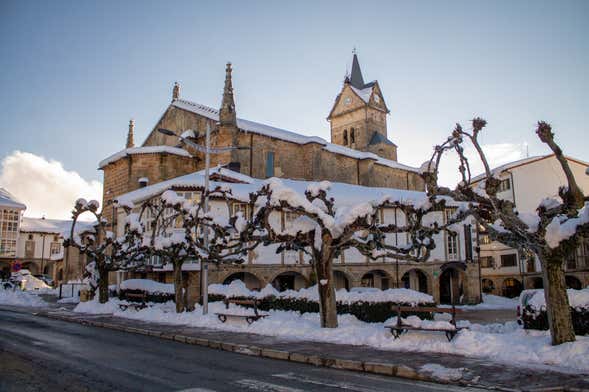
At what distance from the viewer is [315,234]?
14547 mm

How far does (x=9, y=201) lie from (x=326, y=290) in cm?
6545

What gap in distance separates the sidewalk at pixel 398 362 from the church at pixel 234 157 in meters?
18.0

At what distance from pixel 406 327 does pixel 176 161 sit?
90.9 ft

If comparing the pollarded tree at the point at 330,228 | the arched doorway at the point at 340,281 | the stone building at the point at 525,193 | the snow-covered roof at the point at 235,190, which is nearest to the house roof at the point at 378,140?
the stone building at the point at 525,193

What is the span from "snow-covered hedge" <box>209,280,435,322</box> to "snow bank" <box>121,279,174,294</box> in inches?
227

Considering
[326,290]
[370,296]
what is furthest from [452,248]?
[326,290]

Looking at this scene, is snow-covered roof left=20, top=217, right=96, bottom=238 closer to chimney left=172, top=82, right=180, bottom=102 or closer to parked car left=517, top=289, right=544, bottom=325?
chimney left=172, top=82, right=180, bottom=102

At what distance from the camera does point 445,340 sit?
451 inches

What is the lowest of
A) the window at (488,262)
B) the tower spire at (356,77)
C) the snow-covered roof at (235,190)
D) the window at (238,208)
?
the window at (488,262)

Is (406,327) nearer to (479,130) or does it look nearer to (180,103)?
(479,130)

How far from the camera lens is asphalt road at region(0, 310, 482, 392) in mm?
7055

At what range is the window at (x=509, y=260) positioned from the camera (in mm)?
43625

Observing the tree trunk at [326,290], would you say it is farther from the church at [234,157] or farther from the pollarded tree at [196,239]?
the church at [234,157]

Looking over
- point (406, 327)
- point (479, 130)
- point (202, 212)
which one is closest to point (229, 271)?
point (202, 212)
